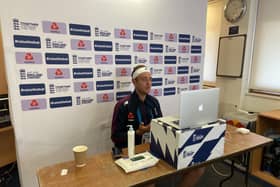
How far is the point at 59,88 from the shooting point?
76.2 inches

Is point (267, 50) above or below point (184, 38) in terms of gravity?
below

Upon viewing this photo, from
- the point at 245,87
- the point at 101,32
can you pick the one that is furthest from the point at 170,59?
the point at 245,87

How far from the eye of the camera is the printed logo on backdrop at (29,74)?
175cm

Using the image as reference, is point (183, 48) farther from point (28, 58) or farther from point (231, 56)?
point (28, 58)

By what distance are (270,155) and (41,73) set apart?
2774 millimetres

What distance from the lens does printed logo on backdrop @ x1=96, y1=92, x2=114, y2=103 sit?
7.14ft

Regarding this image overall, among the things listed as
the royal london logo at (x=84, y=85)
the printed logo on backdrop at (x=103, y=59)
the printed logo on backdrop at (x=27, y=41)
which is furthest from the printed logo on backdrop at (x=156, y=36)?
the printed logo on backdrop at (x=27, y=41)

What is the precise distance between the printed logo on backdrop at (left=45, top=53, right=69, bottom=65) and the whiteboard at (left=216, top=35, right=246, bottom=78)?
96.9 inches

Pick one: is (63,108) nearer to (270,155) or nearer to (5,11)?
(5,11)

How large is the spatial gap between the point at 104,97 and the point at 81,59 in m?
0.47

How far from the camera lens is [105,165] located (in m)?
1.31

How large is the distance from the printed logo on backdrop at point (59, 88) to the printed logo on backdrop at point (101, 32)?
0.59 meters

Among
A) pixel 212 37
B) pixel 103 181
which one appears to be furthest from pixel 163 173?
pixel 212 37

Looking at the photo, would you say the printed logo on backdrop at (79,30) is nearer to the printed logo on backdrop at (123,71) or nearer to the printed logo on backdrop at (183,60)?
the printed logo on backdrop at (123,71)
